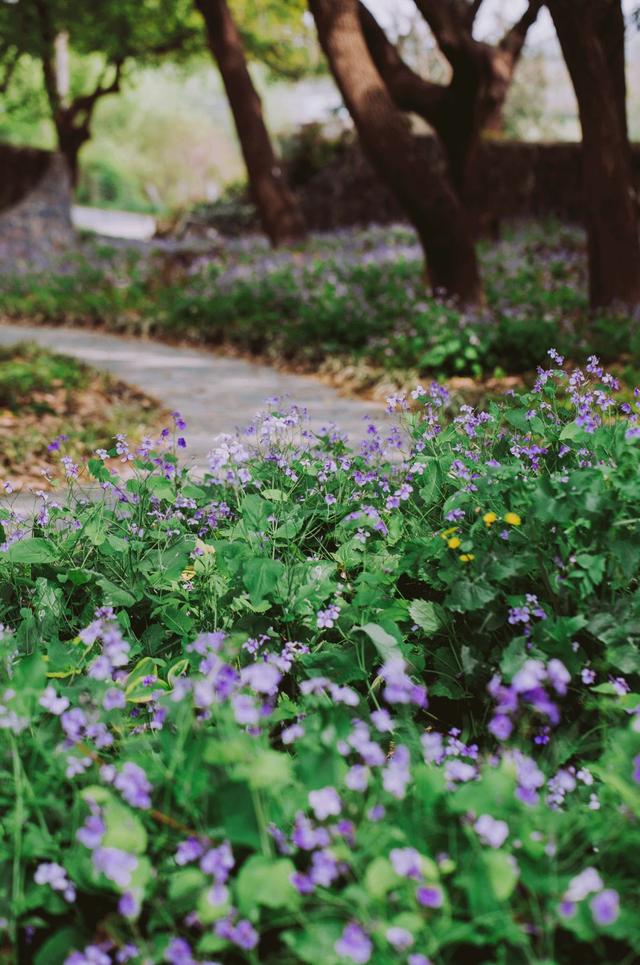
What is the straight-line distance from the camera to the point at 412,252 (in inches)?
525

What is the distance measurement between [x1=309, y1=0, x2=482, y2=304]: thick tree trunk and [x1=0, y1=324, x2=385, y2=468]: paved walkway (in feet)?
6.32

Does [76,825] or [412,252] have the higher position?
[412,252]

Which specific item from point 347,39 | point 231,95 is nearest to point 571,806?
point 347,39

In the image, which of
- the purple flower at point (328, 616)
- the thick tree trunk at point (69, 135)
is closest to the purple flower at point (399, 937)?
the purple flower at point (328, 616)

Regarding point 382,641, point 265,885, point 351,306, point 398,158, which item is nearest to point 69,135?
point 351,306

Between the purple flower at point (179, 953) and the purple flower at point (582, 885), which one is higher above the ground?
the purple flower at point (582, 885)

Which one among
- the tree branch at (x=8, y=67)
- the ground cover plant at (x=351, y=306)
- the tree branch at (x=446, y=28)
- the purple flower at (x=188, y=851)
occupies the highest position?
the tree branch at (x=8, y=67)

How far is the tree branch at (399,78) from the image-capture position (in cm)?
959

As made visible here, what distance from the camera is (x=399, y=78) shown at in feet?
31.7

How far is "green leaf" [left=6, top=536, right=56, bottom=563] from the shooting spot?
9.95 feet

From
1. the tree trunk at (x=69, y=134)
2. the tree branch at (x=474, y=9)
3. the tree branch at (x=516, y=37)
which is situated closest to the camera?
the tree branch at (x=516, y=37)

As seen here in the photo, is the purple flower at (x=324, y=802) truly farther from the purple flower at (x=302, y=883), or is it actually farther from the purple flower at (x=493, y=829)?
the purple flower at (x=493, y=829)

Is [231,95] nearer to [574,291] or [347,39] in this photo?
[347,39]

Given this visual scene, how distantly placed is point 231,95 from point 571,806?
14.0 meters
